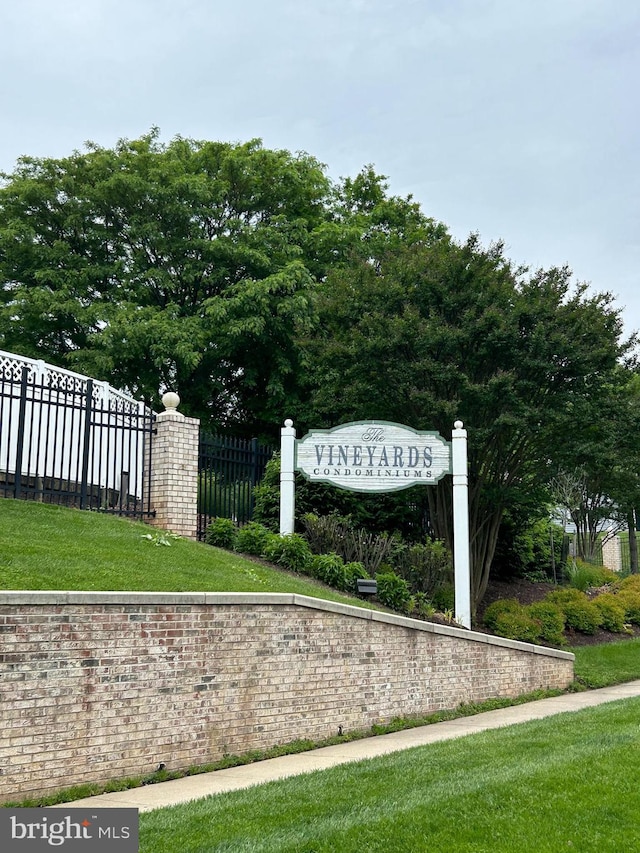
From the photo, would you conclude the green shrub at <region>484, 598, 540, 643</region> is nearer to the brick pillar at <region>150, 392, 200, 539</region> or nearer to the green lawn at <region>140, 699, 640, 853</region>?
the brick pillar at <region>150, 392, 200, 539</region>

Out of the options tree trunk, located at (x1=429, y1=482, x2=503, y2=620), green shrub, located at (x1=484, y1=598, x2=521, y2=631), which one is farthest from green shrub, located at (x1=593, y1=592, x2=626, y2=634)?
tree trunk, located at (x1=429, y1=482, x2=503, y2=620)

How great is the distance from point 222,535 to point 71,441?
2683mm

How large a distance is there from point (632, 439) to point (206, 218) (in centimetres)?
1321

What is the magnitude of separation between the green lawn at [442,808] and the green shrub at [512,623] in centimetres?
660

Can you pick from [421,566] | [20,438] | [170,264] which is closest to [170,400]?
[20,438]

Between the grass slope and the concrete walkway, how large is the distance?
74.0 inches

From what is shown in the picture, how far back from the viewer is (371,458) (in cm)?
1389

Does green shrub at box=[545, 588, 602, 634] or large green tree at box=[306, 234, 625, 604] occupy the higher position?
large green tree at box=[306, 234, 625, 604]

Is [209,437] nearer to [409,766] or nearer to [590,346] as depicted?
[590,346]

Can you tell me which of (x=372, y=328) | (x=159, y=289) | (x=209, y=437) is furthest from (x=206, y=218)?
(x=209, y=437)

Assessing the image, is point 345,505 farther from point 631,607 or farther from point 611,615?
point 631,607

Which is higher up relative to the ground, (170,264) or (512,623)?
(170,264)

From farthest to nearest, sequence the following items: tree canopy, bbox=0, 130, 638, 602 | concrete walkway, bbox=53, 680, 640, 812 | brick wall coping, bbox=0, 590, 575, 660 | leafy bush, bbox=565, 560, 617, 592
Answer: leafy bush, bbox=565, 560, 617, 592 → tree canopy, bbox=0, 130, 638, 602 → brick wall coping, bbox=0, 590, 575, 660 → concrete walkway, bbox=53, 680, 640, 812

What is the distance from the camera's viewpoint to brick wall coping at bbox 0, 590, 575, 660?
6957 mm
